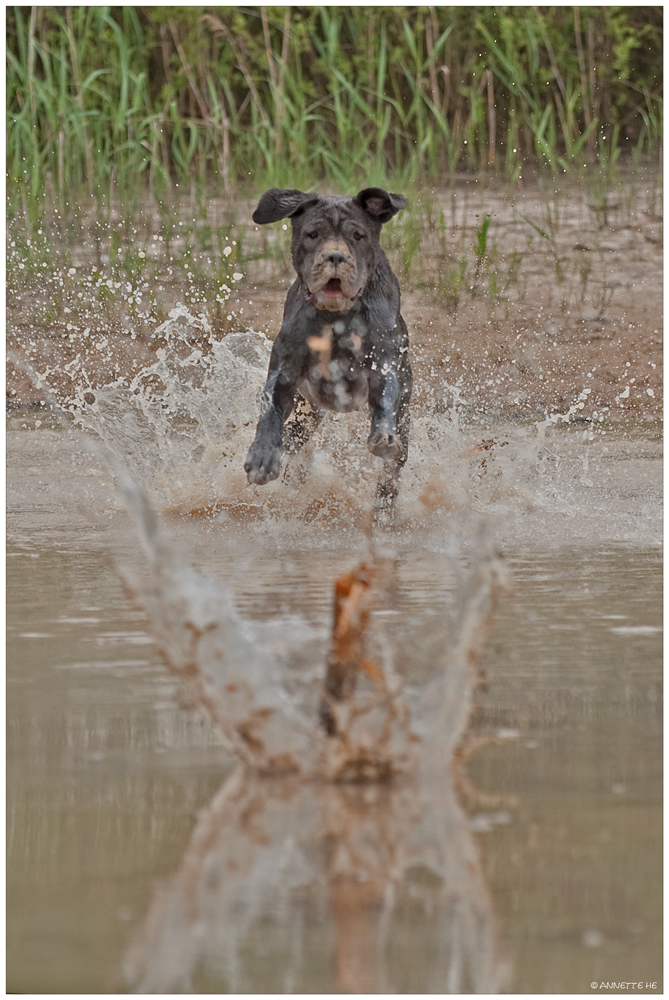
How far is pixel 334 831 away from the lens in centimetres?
292

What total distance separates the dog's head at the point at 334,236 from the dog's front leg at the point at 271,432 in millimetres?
379

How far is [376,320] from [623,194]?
6.43 meters

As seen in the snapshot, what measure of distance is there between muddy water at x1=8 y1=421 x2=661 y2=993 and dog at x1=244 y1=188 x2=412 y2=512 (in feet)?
5.86

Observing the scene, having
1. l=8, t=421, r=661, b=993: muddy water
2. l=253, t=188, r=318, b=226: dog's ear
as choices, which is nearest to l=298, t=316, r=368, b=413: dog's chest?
l=253, t=188, r=318, b=226: dog's ear

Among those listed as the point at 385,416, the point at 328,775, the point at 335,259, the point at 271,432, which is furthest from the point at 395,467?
the point at 328,775

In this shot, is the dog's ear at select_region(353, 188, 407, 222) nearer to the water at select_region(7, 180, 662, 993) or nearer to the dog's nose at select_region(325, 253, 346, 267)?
the dog's nose at select_region(325, 253, 346, 267)

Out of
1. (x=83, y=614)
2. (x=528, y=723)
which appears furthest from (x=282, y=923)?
(x=83, y=614)

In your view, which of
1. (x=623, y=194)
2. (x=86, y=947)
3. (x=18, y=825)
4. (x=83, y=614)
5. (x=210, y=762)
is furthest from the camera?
(x=623, y=194)

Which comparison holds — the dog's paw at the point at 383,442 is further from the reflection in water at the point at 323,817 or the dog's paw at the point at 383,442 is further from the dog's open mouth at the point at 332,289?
the reflection in water at the point at 323,817

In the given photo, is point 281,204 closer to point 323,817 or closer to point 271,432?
point 271,432

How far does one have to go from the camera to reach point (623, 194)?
12391 mm

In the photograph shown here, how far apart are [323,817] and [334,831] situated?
8 centimetres

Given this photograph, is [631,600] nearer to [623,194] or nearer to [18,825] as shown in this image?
[18,825]

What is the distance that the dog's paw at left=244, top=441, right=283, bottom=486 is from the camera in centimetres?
616
